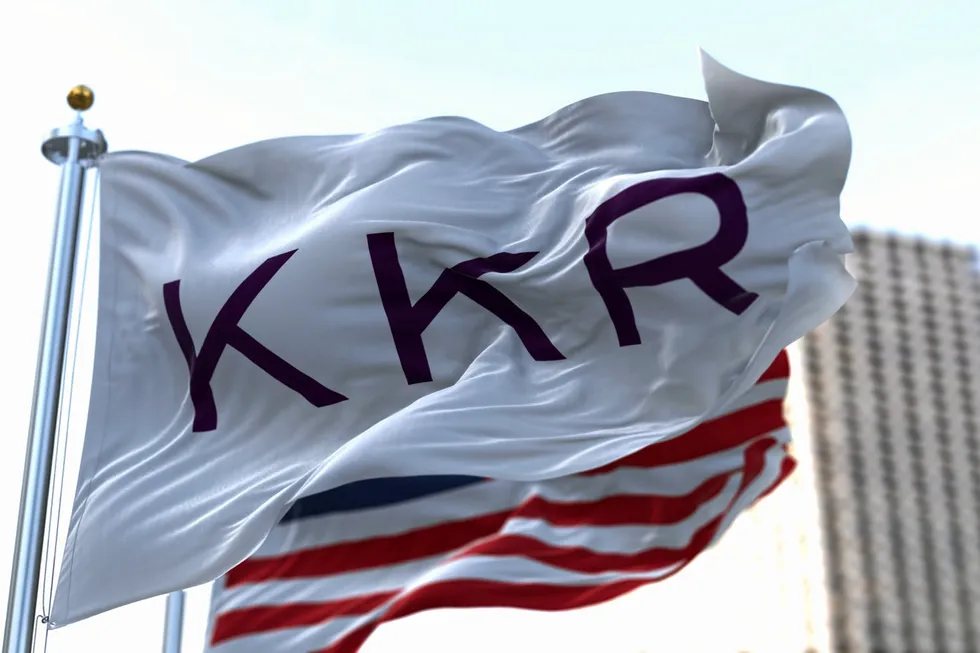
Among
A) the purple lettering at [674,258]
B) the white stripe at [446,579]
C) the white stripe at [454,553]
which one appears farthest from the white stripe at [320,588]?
the purple lettering at [674,258]

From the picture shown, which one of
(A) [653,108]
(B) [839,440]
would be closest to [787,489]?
(B) [839,440]

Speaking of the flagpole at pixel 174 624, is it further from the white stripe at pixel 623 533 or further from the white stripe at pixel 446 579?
the white stripe at pixel 623 533

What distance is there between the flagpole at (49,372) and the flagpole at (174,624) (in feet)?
3.03

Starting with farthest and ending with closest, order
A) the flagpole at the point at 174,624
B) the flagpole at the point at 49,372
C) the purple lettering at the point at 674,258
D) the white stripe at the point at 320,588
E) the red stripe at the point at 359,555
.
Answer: the purple lettering at the point at 674,258
the flagpole at the point at 174,624
the red stripe at the point at 359,555
the white stripe at the point at 320,588
the flagpole at the point at 49,372

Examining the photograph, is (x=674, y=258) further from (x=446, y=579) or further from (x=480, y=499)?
(x=446, y=579)

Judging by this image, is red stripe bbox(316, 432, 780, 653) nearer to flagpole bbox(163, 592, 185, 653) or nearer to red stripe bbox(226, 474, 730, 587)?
red stripe bbox(226, 474, 730, 587)

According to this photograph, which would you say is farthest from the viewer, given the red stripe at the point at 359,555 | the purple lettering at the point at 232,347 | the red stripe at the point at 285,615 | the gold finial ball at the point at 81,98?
the gold finial ball at the point at 81,98

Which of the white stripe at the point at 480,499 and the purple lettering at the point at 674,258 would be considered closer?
the white stripe at the point at 480,499

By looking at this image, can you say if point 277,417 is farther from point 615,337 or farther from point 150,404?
point 615,337

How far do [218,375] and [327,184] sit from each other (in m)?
1.30

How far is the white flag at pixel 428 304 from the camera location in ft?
23.3

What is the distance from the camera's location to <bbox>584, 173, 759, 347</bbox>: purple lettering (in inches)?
295

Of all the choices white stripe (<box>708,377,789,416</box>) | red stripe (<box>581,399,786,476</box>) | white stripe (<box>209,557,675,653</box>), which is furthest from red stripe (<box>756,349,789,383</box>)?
white stripe (<box>209,557,675,653</box>)

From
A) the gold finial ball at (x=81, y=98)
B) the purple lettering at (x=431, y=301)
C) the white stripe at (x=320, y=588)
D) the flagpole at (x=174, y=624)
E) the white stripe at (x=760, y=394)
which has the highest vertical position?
the gold finial ball at (x=81, y=98)
